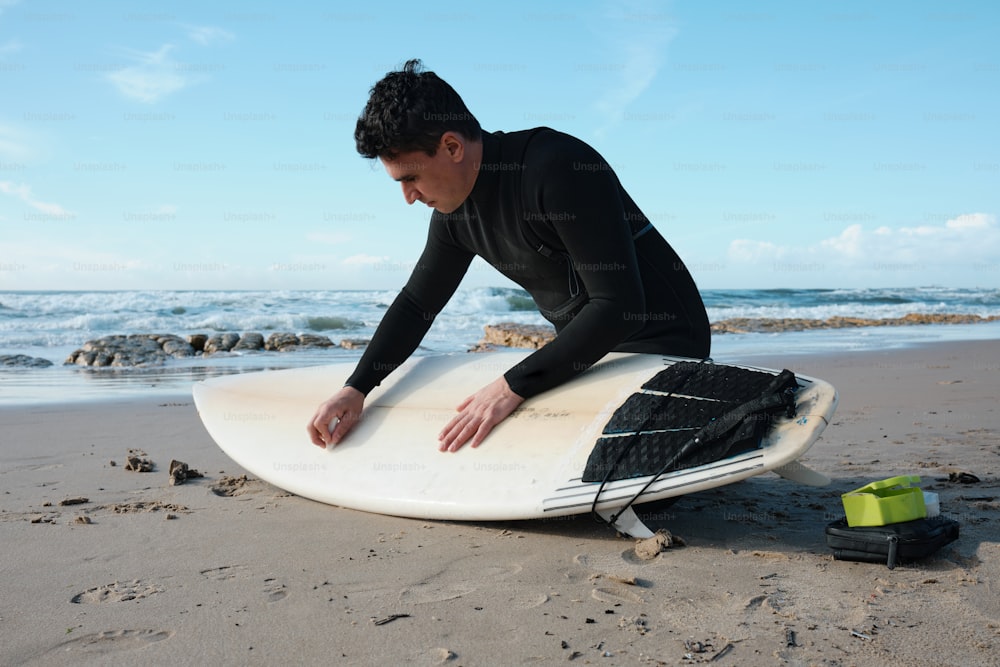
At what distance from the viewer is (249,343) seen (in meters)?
10.4

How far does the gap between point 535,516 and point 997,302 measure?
27.3 m

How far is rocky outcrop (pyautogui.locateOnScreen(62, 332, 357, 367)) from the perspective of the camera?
8250mm

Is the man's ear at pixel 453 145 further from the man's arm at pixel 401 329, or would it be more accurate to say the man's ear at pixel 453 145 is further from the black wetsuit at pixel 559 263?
the man's arm at pixel 401 329

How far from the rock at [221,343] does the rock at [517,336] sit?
10.5 ft

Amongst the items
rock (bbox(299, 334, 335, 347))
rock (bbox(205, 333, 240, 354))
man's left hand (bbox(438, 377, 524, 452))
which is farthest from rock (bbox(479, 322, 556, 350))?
man's left hand (bbox(438, 377, 524, 452))

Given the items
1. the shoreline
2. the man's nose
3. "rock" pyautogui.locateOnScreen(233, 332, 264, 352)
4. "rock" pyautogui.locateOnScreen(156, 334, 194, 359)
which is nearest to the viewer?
the man's nose

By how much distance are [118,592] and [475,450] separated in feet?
3.31

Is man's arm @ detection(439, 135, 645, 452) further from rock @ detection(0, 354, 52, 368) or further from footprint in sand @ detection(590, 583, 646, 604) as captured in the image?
rock @ detection(0, 354, 52, 368)

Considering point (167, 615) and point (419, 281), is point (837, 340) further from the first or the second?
point (167, 615)

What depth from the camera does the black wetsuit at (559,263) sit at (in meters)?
2.18

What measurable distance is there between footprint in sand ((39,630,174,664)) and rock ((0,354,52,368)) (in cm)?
735

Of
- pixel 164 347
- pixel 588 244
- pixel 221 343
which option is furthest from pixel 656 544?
pixel 221 343

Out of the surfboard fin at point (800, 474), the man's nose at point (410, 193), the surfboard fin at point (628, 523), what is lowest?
the surfboard fin at point (628, 523)

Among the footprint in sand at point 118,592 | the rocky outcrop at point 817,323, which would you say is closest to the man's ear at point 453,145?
the footprint in sand at point 118,592
